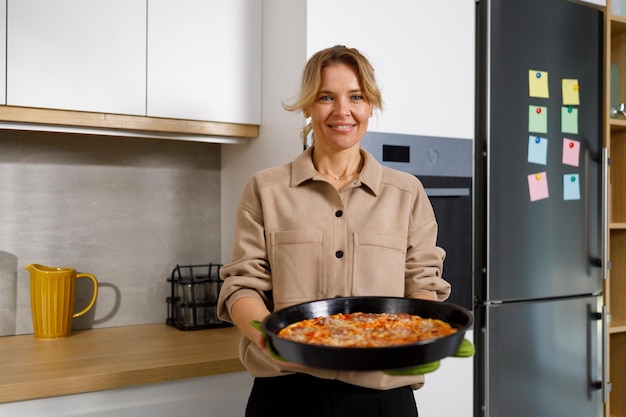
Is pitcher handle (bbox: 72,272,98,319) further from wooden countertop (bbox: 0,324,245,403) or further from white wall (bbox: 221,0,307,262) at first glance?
white wall (bbox: 221,0,307,262)

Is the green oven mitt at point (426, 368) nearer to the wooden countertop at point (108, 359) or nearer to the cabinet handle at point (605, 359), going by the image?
the wooden countertop at point (108, 359)

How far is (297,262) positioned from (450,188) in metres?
0.88

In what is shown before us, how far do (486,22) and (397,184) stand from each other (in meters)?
0.99

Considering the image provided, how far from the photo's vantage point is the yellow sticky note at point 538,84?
2.23 meters

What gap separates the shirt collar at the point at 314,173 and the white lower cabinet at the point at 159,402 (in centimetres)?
73

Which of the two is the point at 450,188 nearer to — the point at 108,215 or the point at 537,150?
the point at 537,150

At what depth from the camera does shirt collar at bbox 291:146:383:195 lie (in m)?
1.42

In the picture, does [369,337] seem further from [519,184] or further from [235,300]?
[519,184]

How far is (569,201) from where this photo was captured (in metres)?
2.35

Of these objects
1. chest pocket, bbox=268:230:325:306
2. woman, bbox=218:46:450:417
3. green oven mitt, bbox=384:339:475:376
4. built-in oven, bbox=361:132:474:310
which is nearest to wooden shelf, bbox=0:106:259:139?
built-in oven, bbox=361:132:474:310

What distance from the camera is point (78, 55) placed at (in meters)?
1.88

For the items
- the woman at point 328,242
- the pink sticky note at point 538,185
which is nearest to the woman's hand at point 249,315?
the woman at point 328,242

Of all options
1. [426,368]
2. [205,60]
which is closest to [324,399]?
[426,368]

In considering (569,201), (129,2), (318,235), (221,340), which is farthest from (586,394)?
(129,2)
